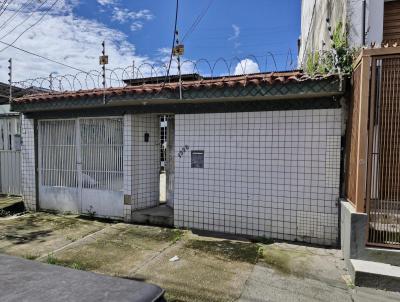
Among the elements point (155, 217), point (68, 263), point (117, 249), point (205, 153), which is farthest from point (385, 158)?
point (68, 263)

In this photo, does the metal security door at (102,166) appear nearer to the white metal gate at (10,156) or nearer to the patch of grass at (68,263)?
the patch of grass at (68,263)

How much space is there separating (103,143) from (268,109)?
4260 mm

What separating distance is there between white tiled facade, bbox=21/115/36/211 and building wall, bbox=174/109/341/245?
452 centimetres

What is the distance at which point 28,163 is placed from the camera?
342 inches

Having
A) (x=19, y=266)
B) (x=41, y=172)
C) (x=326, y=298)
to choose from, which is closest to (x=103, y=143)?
(x=41, y=172)

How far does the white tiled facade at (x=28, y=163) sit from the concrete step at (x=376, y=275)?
811cm

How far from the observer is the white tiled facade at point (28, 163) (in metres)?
8.62

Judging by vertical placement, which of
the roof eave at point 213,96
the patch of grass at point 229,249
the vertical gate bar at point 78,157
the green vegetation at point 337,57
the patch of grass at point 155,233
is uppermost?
the green vegetation at point 337,57

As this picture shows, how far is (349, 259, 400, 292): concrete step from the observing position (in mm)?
3890

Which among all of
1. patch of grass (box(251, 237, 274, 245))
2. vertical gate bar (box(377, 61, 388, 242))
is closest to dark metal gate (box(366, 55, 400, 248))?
vertical gate bar (box(377, 61, 388, 242))

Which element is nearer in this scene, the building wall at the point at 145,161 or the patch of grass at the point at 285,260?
the patch of grass at the point at 285,260

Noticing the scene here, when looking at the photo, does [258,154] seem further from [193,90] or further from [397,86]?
[397,86]

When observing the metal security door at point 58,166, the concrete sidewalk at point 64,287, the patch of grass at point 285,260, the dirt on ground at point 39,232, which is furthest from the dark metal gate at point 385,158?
the metal security door at point 58,166

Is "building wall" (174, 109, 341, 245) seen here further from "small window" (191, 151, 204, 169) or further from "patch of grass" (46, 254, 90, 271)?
"patch of grass" (46, 254, 90, 271)
